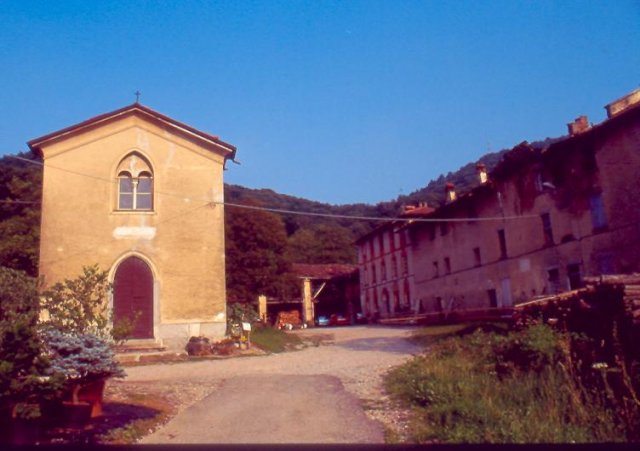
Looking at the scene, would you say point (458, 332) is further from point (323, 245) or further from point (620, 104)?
point (323, 245)

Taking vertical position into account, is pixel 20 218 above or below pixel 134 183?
above

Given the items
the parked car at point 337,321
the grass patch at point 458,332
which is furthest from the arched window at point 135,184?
the parked car at point 337,321

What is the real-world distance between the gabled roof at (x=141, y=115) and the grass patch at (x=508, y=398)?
11.3 metres

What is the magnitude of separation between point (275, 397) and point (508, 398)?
13.3 feet

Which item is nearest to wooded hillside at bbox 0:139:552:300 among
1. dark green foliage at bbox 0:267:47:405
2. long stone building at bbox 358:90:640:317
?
long stone building at bbox 358:90:640:317

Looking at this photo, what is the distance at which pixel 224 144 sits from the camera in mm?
18891

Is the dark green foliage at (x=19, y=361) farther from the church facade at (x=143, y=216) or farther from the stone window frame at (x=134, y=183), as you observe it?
the stone window frame at (x=134, y=183)

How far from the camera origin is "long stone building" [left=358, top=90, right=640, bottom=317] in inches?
757

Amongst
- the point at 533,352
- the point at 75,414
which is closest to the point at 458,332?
the point at 533,352

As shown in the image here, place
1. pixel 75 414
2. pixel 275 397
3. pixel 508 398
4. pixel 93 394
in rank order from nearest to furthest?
pixel 75 414
pixel 93 394
pixel 508 398
pixel 275 397

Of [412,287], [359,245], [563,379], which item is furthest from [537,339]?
[359,245]

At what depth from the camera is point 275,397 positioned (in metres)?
9.26

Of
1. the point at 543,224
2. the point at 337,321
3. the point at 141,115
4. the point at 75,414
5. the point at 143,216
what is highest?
the point at 141,115

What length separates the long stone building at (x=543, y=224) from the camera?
19219mm
